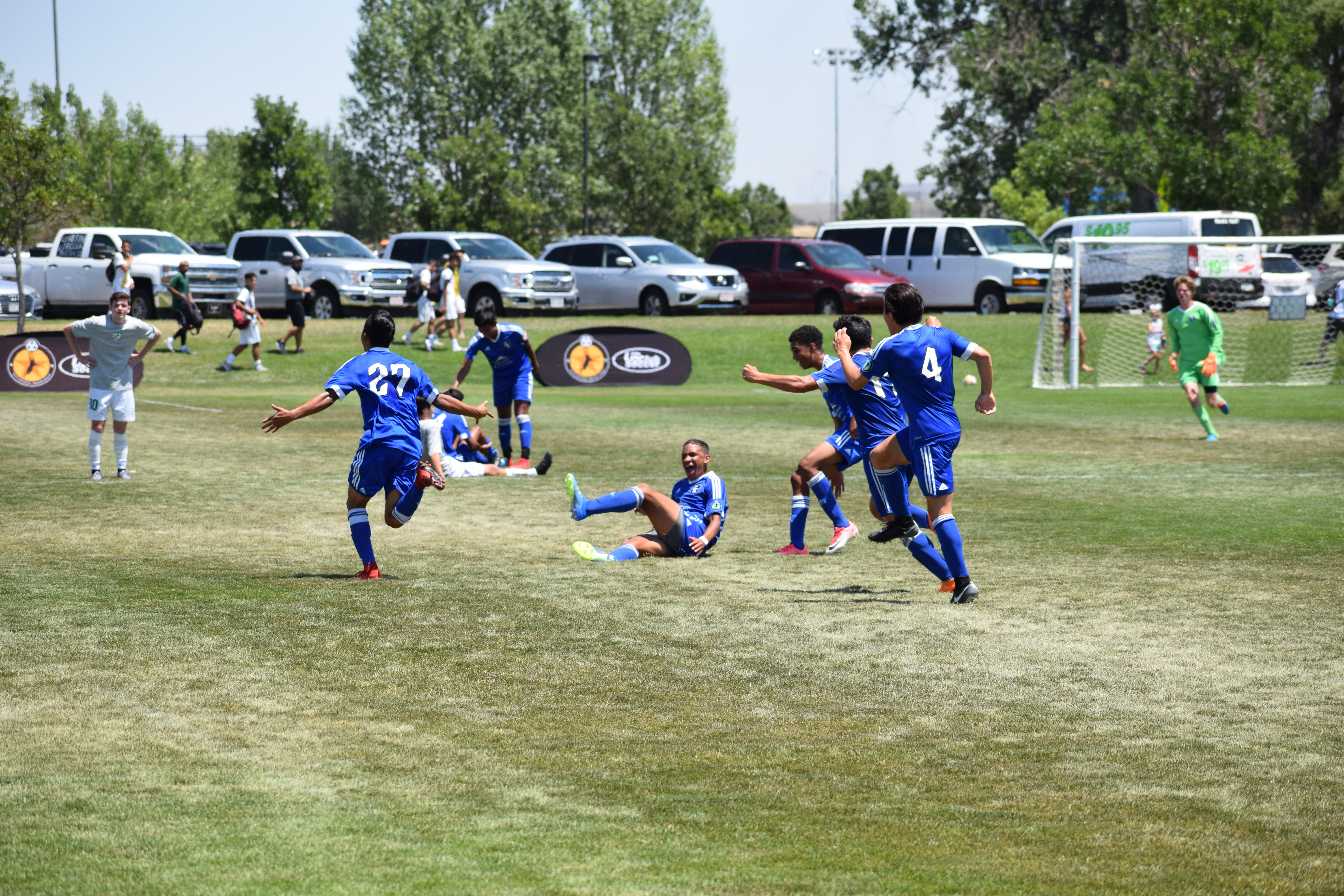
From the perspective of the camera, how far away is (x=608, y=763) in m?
6.14

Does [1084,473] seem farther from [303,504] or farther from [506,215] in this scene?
[506,215]

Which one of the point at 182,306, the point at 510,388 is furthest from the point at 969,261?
the point at 510,388

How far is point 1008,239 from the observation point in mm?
36469

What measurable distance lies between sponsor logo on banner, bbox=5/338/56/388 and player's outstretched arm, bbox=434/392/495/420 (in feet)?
63.6

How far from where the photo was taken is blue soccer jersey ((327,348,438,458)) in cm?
976

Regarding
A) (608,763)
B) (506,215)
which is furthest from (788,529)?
(506,215)

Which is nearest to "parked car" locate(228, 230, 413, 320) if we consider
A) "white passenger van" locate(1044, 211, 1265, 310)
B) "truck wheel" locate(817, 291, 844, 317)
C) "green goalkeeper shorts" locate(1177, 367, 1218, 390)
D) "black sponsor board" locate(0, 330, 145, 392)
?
"black sponsor board" locate(0, 330, 145, 392)

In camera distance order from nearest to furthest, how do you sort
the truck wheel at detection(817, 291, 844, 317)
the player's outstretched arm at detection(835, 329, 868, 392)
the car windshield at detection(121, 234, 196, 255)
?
the player's outstretched arm at detection(835, 329, 868, 392) < the truck wheel at detection(817, 291, 844, 317) < the car windshield at detection(121, 234, 196, 255)

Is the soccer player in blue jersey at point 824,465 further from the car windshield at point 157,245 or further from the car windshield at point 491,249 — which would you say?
the car windshield at point 157,245

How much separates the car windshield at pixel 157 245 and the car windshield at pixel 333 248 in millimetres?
2723

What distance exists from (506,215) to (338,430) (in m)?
35.5

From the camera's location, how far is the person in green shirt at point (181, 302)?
32531 millimetres

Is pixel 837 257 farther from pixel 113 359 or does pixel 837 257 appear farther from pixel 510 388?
pixel 113 359

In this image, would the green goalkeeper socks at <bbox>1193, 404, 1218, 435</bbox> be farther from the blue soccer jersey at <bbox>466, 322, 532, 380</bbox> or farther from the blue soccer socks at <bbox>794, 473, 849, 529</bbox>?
the blue soccer socks at <bbox>794, 473, 849, 529</bbox>
